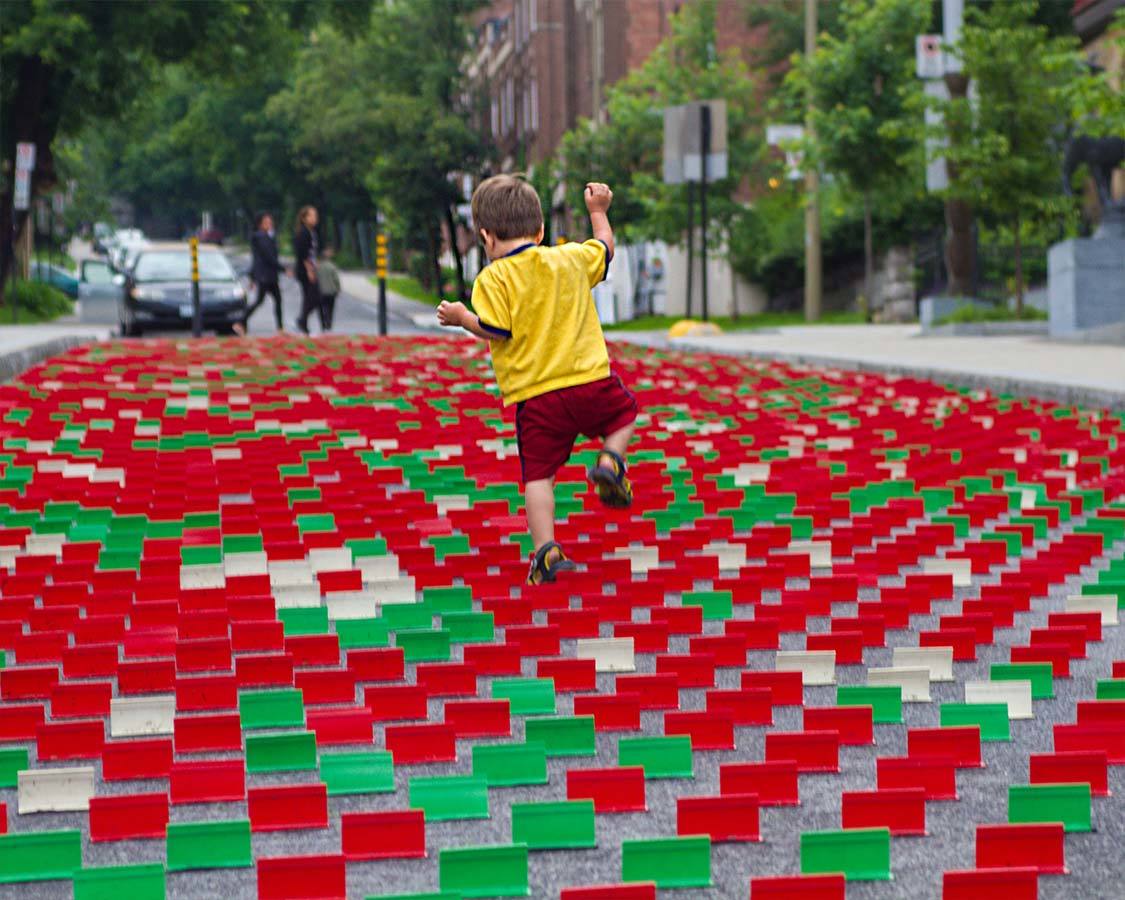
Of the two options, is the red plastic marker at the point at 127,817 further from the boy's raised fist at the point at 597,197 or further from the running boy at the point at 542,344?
the boy's raised fist at the point at 597,197

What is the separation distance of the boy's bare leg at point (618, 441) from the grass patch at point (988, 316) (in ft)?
76.1

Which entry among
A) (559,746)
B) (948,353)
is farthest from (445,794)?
(948,353)

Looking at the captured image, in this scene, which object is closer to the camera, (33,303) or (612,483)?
(612,483)

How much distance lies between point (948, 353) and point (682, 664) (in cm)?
1687


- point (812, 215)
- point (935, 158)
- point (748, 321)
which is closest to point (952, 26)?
point (935, 158)

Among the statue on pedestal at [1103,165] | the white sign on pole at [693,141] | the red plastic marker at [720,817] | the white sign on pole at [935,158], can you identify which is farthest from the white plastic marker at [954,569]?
the white sign on pole at [935,158]

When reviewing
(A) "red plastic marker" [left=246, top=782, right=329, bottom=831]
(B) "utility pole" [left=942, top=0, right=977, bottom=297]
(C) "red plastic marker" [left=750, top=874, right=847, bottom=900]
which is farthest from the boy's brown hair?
(B) "utility pole" [left=942, top=0, right=977, bottom=297]

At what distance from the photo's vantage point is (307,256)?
2764 centimetres

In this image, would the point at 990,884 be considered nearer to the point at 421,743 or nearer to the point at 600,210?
the point at 421,743

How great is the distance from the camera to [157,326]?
105 feet

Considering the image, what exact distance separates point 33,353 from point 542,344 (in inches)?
606

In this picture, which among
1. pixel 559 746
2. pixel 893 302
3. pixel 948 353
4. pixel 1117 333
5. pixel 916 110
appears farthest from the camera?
pixel 893 302

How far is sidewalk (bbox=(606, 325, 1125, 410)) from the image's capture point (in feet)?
48.6

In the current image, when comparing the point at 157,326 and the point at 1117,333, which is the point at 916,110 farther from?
the point at 157,326
